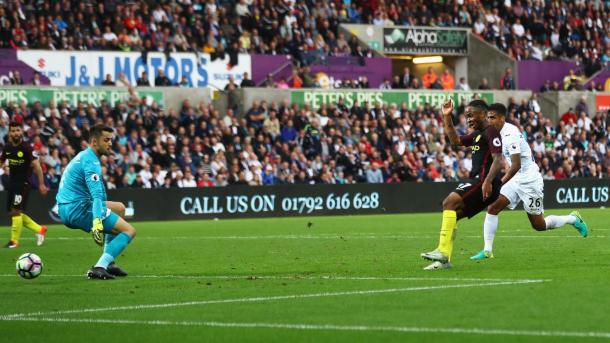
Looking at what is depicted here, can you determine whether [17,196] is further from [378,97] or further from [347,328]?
[378,97]

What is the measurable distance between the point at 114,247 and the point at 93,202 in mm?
697

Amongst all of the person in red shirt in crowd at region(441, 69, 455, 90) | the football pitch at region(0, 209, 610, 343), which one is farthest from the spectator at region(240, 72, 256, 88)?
the football pitch at region(0, 209, 610, 343)

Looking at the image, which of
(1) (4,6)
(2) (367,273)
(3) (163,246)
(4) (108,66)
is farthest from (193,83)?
(2) (367,273)

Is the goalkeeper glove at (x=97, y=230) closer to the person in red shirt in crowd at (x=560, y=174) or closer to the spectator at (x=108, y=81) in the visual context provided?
the spectator at (x=108, y=81)

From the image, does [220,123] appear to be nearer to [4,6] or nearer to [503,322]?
[4,6]

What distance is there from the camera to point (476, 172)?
645 inches

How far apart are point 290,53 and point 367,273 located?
29597 millimetres

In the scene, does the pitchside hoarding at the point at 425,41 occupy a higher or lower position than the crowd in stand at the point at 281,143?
higher

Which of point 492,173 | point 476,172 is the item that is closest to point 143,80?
point 476,172

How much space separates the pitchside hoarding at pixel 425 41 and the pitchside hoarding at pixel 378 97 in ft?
14.2

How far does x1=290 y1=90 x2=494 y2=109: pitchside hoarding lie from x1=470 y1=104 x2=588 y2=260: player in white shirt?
24.1m

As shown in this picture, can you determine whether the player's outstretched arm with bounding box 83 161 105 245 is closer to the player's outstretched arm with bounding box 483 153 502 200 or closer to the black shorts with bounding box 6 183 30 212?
the player's outstretched arm with bounding box 483 153 502 200

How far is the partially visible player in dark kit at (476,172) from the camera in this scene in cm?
1574

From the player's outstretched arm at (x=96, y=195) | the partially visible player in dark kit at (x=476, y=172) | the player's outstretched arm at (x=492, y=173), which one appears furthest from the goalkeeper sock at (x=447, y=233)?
the player's outstretched arm at (x=96, y=195)
